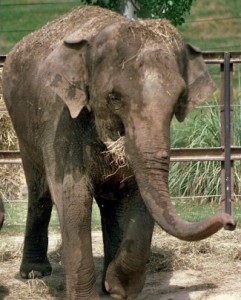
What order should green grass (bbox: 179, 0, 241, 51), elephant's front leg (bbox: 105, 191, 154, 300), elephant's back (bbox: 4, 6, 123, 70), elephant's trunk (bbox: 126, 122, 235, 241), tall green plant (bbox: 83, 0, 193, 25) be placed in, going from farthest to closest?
green grass (bbox: 179, 0, 241, 51) → tall green plant (bbox: 83, 0, 193, 25) → elephant's back (bbox: 4, 6, 123, 70) → elephant's front leg (bbox: 105, 191, 154, 300) → elephant's trunk (bbox: 126, 122, 235, 241)

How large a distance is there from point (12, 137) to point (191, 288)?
565cm

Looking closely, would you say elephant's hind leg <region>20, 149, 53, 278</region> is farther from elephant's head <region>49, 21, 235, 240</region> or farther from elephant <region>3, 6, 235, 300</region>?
elephant's head <region>49, 21, 235, 240</region>

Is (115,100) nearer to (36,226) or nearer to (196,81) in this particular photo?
(196,81)

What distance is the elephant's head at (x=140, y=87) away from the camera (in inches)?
292

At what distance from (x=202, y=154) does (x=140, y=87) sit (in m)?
4.73

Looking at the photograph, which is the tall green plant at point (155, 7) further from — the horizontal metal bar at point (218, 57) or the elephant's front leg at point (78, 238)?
the elephant's front leg at point (78, 238)

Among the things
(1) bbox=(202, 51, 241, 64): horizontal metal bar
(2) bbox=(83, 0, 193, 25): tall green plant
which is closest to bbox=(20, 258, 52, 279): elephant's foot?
(1) bbox=(202, 51, 241, 64): horizontal metal bar

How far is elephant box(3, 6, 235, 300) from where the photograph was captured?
748 centimetres

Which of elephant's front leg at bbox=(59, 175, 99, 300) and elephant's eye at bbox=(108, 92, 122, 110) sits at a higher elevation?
elephant's eye at bbox=(108, 92, 122, 110)

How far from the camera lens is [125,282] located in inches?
332

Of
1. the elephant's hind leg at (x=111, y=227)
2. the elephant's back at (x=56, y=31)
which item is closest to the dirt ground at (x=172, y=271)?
the elephant's hind leg at (x=111, y=227)

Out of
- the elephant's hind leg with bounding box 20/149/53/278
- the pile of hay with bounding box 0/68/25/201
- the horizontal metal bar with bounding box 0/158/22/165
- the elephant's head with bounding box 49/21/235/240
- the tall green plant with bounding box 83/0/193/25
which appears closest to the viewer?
the elephant's head with bounding box 49/21/235/240

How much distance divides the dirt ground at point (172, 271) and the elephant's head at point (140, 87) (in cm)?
192

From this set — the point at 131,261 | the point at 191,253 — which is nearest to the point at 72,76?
the point at 131,261
